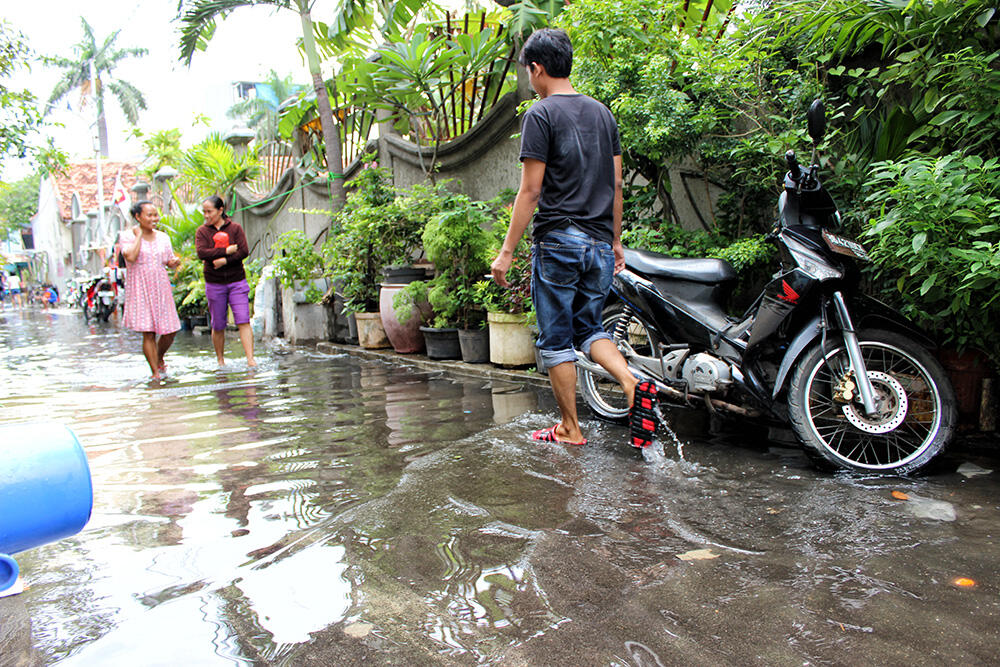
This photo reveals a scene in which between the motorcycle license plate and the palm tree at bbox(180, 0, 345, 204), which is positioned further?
the palm tree at bbox(180, 0, 345, 204)

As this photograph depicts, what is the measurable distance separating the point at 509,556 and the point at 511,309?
3.96m

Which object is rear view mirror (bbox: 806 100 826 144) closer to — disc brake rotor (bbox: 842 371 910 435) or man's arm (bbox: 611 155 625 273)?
man's arm (bbox: 611 155 625 273)

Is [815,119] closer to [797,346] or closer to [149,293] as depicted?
[797,346]

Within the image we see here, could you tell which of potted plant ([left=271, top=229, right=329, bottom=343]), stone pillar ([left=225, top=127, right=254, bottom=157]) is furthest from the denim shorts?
stone pillar ([left=225, top=127, right=254, bottom=157])

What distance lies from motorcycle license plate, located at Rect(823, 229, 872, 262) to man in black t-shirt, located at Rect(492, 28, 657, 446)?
105 cm

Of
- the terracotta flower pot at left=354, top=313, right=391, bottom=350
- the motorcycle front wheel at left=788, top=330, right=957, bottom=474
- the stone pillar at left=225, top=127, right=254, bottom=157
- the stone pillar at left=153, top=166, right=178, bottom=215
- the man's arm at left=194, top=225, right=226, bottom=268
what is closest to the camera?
the motorcycle front wheel at left=788, top=330, right=957, bottom=474

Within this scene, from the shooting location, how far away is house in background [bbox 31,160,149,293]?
4406cm

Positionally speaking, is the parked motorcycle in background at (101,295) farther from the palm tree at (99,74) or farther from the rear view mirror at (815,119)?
the palm tree at (99,74)

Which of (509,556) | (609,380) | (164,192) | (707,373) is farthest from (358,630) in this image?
(164,192)

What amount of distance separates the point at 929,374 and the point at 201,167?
1741 centimetres

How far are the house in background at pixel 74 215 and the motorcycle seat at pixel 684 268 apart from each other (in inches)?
1633

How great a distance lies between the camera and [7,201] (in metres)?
68.8

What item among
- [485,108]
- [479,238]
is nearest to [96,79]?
[485,108]

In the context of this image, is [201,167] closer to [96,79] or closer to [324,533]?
[324,533]
